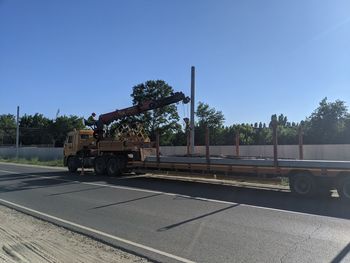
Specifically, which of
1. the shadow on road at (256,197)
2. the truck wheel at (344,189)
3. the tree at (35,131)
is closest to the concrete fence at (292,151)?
the shadow on road at (256,197)

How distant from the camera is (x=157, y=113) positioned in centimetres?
6669

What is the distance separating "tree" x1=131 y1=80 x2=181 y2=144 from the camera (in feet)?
217

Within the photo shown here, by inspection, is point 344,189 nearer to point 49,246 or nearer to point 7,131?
point 49,246

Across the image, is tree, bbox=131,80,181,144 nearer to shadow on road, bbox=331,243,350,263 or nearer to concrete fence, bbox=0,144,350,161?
concrete fence, bbox=0,144,350,161

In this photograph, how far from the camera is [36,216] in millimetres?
11562

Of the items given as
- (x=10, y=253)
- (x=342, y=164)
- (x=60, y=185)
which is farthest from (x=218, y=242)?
(x=60, y=185)

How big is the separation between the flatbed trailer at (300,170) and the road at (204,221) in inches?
18.9

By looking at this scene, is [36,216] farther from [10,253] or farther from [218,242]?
[218,242]

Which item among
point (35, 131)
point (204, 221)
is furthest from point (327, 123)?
point (35, 131)

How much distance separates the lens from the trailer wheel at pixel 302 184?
46.3 ft

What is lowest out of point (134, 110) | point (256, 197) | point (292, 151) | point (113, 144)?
point (256, 197)

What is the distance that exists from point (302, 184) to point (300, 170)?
48 centimetres

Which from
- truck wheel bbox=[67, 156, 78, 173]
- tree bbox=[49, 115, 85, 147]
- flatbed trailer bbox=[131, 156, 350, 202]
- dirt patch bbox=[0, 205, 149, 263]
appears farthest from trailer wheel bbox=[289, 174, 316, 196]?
tree bbox=[49, 115, 85, 147]

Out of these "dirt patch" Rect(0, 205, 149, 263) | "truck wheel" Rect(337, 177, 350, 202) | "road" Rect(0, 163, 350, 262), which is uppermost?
"truck wheel" Rect(337, 177, 350, 202)
